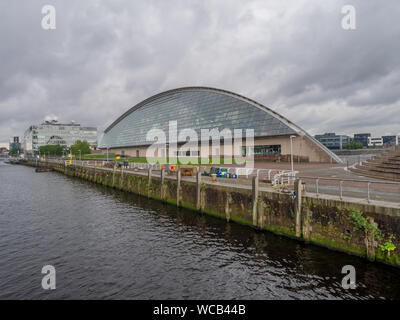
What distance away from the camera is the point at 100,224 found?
21.2 m

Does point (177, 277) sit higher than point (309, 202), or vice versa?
point (309, 202)

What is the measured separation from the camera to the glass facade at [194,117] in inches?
2405

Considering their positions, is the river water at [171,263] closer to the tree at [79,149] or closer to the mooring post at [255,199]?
the mooring post at [255,199]

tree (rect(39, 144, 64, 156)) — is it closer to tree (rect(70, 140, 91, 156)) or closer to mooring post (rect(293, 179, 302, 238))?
tree (rect(70, 140, 91, 156))

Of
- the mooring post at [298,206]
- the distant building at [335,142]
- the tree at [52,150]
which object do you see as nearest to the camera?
Result: the mooring post at [298,206]

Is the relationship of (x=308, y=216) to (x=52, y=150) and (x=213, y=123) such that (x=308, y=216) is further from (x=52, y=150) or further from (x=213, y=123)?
(x=52, y=150)

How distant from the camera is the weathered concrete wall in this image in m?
11.7

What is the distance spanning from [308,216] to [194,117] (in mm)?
69783

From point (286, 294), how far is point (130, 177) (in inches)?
1240

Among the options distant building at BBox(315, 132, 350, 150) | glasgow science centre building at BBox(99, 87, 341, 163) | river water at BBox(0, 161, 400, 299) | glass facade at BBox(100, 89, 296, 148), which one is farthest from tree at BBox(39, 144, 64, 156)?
distant building at BBox(315, 132, 350, 150)

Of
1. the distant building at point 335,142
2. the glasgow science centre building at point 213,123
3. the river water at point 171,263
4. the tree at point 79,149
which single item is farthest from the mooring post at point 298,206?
the distant building at point 335,142

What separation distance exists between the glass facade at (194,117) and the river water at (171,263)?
42916 mm

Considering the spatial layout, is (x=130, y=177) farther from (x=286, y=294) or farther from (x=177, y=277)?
(x=286, y=294)
